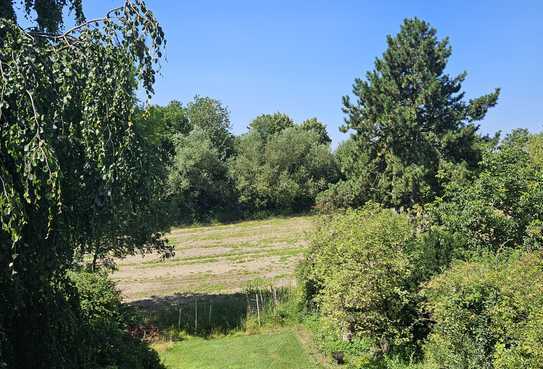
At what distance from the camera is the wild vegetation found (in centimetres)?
511

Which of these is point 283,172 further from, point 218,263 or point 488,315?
point 488,315

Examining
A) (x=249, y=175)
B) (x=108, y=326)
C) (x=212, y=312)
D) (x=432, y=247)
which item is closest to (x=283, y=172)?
(x=249, y=175)

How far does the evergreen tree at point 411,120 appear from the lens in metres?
23.6

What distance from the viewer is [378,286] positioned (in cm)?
1250

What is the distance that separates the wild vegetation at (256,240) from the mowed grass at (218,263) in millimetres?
234

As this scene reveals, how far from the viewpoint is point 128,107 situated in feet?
17.7

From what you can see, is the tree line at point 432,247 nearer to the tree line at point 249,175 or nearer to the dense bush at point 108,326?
the dense bush at point 108,326

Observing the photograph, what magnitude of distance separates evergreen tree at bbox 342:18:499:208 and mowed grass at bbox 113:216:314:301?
16.8 ft

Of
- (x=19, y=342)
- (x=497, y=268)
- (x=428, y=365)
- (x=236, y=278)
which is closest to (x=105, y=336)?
(x=19, y=342)

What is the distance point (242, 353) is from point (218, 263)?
14457 millimetres

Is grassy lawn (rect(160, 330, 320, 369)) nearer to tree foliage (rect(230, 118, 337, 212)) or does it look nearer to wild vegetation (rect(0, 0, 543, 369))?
wild vegetation (rect(0, 0, 543, 369))

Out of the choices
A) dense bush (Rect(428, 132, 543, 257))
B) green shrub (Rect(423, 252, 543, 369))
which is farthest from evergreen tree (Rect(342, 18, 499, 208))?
green shrub (Rect(423, 252, 543, 369))

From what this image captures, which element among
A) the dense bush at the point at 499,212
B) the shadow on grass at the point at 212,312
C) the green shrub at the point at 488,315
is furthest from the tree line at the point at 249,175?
the green shrub at the point at 488,315

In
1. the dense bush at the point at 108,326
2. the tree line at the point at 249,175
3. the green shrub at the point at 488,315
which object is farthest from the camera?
the tree line at the point at 249,175
